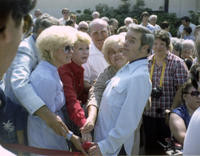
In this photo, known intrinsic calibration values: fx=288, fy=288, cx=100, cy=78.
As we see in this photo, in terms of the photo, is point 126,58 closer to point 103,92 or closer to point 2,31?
point 103,92

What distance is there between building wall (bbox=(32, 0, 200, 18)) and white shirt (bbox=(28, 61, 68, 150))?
46.7ft

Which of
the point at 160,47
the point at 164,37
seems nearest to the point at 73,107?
the point at 160,47

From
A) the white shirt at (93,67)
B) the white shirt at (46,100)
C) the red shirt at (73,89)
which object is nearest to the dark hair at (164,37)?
the white shirt at (93,67)

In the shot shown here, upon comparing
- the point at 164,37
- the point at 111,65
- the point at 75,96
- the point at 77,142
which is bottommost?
the point at 77,142

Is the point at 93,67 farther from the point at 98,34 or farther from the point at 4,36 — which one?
the point at 4,36

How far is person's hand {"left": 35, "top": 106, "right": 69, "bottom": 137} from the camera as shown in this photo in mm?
2043

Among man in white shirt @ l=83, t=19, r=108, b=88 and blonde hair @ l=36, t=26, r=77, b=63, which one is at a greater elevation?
blonde hair @ l=36, t=26, r=77, b=63

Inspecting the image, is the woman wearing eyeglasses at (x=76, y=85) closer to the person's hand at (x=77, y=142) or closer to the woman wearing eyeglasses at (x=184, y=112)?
the person's hand at (x=77, y=142)

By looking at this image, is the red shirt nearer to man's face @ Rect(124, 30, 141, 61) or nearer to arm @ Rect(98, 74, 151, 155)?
arm @ Rect(98, 74, 151, 155)

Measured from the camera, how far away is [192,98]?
2.78 meters

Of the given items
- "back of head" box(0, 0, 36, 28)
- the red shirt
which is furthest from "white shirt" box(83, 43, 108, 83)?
"back of head" box(0, 0, 36, 28)

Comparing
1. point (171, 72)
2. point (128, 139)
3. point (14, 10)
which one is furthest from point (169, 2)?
point (14, 10)

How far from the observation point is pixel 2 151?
23.5 inches

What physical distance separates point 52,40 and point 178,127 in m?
1.42
